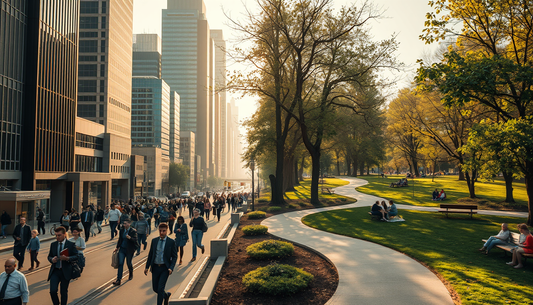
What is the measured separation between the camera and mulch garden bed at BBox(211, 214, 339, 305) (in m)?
6.99

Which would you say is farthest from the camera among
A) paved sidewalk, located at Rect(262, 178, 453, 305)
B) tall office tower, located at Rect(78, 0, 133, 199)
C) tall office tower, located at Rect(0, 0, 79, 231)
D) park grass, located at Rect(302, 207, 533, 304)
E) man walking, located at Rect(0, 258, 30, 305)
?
tall office tower, located at Rect(78, 0, 133, 199)

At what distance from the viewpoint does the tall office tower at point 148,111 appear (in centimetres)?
11388

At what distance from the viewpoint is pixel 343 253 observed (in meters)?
11.0

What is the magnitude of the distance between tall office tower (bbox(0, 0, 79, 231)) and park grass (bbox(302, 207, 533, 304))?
22178 mm

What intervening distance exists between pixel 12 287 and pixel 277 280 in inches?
198

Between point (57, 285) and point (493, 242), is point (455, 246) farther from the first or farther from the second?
point (57, 285)

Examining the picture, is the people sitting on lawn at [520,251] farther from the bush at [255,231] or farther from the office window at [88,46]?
the office window at [88,46]

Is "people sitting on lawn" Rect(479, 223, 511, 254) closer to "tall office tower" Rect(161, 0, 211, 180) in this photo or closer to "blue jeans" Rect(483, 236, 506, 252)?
"blue jeans" Rect(483, 236, 506, 252)

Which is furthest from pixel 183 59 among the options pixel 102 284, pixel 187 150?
pixel 102 284

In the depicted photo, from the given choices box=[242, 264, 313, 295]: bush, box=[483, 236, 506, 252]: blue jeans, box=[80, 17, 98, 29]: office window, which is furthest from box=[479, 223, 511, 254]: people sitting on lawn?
box=[80, 17, 98, 29]: office window

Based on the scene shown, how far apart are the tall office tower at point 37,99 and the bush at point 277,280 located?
2269 cm

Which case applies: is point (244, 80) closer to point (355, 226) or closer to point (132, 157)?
point (355, 226)

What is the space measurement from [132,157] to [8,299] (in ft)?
221

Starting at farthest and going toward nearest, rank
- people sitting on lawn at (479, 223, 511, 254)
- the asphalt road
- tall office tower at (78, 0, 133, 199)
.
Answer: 1. tall office tower at (78, 0, 133, 199)
2. people sitting on lawn at (479, 223, 511, 254)
3. the asphalt road
